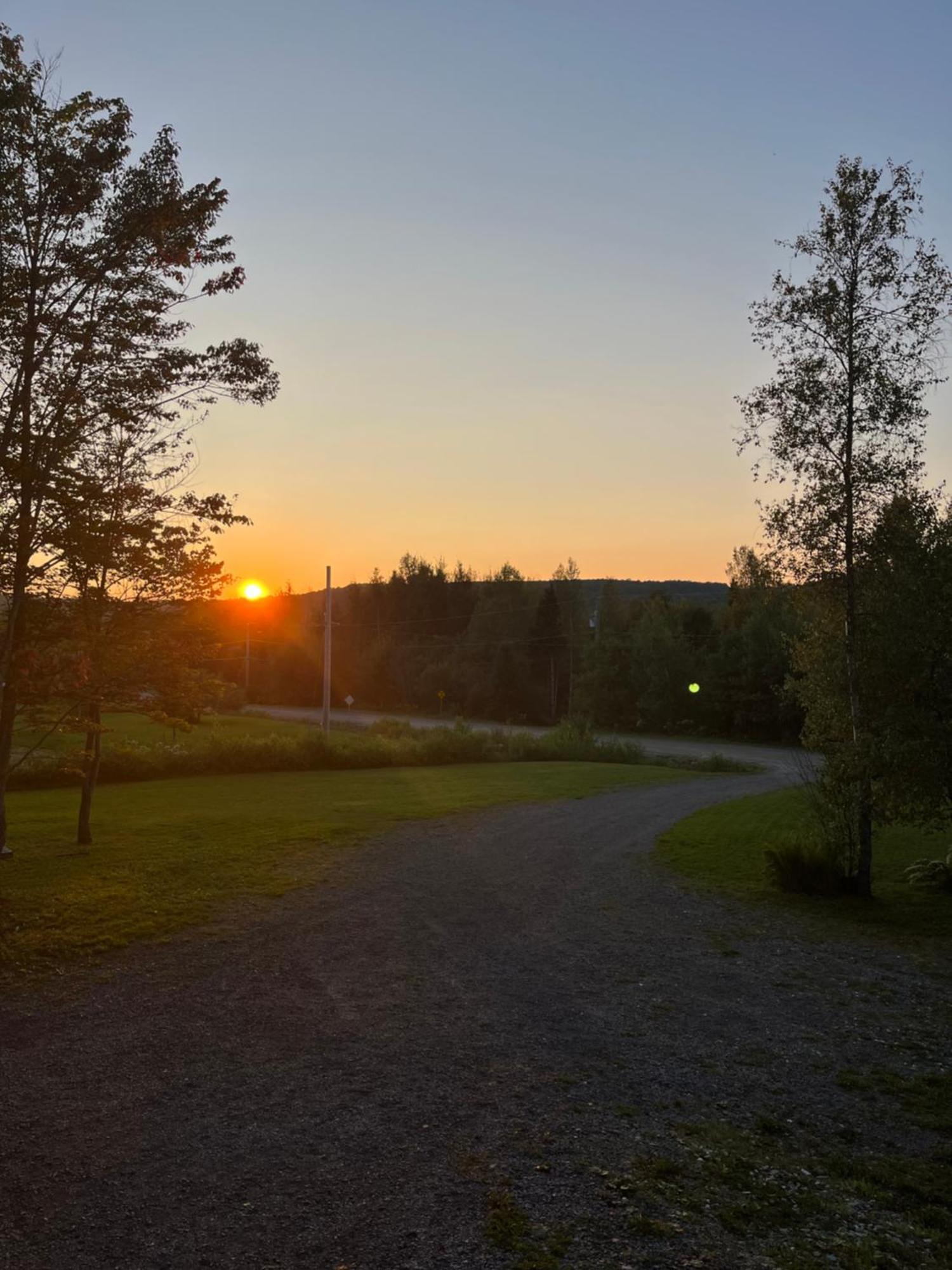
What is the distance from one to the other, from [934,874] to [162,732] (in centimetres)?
4033

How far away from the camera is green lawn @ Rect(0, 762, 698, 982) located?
1038 cm

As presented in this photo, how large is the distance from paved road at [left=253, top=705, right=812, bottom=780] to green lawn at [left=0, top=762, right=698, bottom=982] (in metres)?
9.97

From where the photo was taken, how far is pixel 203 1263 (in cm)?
412

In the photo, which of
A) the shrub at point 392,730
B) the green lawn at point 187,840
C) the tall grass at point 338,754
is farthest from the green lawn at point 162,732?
the shrub at point 392,730

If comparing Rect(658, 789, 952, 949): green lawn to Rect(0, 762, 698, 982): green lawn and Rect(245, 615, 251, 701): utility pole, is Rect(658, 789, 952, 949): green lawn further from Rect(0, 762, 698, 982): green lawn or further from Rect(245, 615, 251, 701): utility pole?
Rect(245, 615, 251, 701): utility pole

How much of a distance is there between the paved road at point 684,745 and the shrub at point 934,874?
11686 millimetres

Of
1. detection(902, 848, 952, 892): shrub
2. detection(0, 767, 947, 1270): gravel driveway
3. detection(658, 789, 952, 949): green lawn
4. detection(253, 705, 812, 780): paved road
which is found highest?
detection(0, 767, 947, 1270): gravel driveway

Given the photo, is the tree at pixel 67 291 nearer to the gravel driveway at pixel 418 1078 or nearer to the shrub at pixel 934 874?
the gravel driveway at pixel 418 1078

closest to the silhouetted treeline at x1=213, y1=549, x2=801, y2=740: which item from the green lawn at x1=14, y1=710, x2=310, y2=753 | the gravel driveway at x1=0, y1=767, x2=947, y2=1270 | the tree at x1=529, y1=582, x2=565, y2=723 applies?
the tree at x1=529, y1=582, x2=565, y2=723

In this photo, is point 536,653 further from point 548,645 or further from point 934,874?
point 934,874

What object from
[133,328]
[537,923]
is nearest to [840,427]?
[537,923]

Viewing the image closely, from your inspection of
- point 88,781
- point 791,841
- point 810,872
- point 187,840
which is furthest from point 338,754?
point 810,872

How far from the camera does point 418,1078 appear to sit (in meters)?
6.32

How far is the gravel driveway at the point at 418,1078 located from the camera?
4.41 meters
